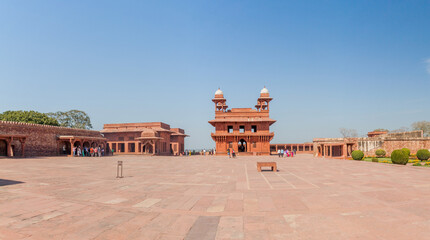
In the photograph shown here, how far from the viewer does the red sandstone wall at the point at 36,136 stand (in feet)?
86.9

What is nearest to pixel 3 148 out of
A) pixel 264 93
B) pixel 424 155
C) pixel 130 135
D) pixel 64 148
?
pixel 64 148

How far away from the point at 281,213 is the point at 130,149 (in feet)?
147

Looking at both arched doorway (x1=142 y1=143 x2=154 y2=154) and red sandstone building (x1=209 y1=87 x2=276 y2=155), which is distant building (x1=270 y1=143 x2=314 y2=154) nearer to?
red sandstone building (x1=209 y1=87 x2=276 y2=155)

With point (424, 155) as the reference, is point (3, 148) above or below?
above

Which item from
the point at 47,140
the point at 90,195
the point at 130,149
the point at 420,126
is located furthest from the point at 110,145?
the point at 420,126

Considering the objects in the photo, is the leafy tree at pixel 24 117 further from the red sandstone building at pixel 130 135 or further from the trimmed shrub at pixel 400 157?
the trimmed shrub at pixel 400 157

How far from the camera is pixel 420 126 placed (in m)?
57.8

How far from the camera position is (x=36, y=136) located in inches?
1157

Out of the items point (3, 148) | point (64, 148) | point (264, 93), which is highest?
point (264, 93)

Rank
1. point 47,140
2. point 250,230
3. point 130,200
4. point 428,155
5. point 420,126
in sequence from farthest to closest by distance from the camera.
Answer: point 420,126 → point 47,140 → point 428,155 → point 130,200 → point 250,230

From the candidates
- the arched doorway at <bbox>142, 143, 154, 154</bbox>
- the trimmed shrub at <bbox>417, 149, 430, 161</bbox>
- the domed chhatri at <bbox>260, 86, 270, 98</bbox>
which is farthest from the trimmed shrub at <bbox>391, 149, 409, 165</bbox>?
the arched doorway at <bbox>142, 143, 154, 154</bbox>

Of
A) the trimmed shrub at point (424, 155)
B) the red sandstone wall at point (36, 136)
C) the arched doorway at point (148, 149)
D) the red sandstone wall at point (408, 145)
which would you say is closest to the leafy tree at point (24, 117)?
the red sandstone wall at point (36, 136)

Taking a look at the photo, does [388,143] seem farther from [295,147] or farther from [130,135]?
[130,135]

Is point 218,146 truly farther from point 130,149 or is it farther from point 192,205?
point 192,205
